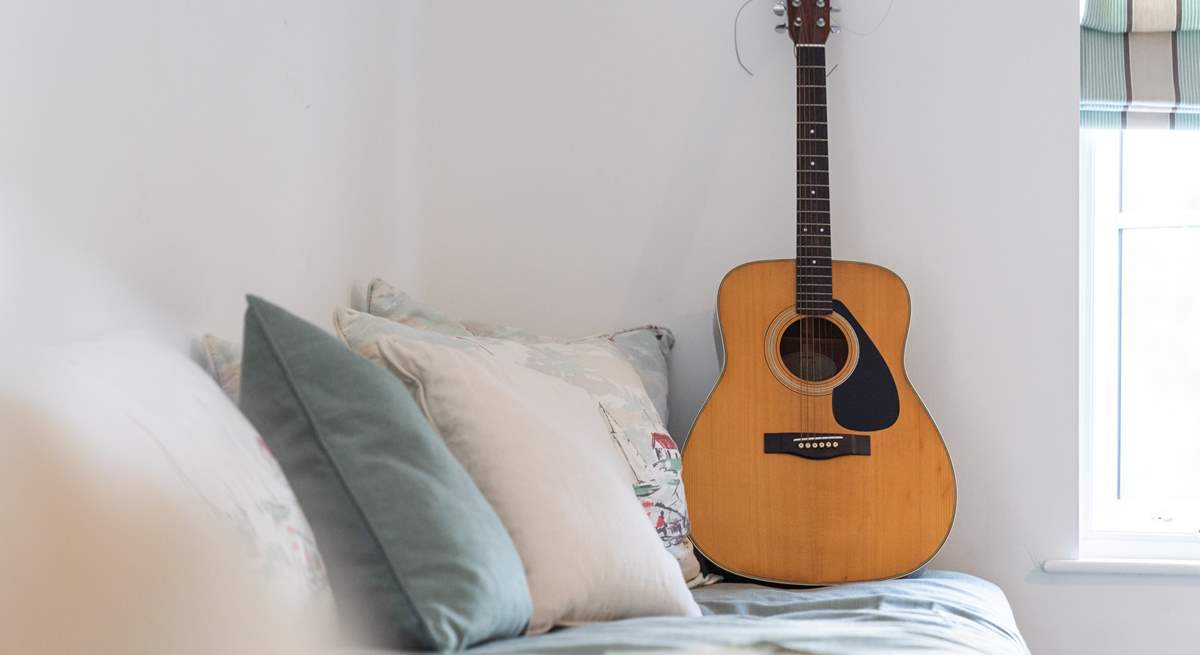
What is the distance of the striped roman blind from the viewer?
2.19 meters

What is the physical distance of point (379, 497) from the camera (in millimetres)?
1009

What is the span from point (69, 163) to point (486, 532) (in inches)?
21.9

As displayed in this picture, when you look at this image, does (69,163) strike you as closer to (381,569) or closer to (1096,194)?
(381,569)

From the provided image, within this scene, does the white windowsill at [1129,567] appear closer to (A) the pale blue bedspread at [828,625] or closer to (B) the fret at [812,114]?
(A) the pale blue bedspread at [828,625]

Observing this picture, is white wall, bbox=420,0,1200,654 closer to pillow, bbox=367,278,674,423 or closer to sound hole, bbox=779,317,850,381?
pillow, bbox=367,278,674,423

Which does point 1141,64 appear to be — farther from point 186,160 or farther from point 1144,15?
point 186,160

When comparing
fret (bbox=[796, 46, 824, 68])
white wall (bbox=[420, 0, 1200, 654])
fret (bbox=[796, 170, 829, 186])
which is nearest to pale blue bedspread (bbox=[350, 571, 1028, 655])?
white wall (bbox=[420, 0, 1200, 654])

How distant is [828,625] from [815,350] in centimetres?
80

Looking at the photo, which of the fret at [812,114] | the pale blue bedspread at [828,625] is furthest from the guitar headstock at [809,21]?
the pale blue bedspread at [828,625]

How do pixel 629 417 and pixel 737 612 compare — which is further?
pixel 629 417

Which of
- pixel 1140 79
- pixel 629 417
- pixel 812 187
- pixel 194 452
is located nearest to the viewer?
pixel 194 452

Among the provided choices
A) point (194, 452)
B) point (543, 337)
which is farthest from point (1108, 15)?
point (194, 452)

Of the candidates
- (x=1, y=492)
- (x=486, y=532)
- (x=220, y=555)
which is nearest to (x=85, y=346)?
(x=1, y=492)

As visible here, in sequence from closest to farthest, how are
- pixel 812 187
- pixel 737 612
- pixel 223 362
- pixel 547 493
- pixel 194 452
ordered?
pixel 194 452 → pixel 547 493 → pixel 223 362 → pixel 737 612 → pixel 812 187
